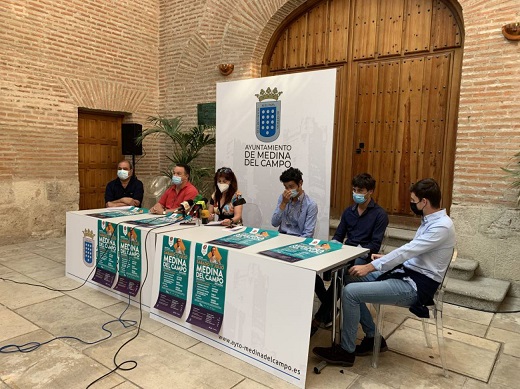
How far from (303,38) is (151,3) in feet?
10.2

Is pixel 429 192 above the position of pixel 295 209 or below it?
above

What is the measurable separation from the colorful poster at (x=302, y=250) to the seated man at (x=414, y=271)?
25 centimetres

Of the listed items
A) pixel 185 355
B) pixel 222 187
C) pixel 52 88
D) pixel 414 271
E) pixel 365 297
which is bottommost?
pixel 185 355

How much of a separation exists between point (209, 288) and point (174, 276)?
36 cm

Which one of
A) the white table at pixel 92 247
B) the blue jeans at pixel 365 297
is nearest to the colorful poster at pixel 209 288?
the white table at pixel 92 247

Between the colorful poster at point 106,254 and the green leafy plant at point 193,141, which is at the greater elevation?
the green leafy plant at point 193,141

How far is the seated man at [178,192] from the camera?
13.6 ft

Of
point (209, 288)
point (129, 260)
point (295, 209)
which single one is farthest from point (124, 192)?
point (209, 288)

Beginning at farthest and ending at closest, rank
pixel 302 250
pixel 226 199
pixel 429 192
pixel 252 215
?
1. pixel 252 215
2. pixel 226 199
3. pixel 302 250
4. pixel 429 192

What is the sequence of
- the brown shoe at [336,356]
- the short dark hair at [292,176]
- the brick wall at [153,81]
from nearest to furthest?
1. the brown shoe at [336,356]
2. the short dark hair at [292,176]
3. the brick wall at [153,81]

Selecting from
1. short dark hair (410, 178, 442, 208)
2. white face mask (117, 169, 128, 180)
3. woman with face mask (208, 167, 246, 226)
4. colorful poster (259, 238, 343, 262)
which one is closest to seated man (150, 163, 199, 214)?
woman with face mask (208, 167, 246, 226)

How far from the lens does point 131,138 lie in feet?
21.6

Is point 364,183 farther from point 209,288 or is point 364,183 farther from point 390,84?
point 390,84

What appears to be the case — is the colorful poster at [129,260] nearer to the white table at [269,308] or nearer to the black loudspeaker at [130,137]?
the white table at [269,308]
